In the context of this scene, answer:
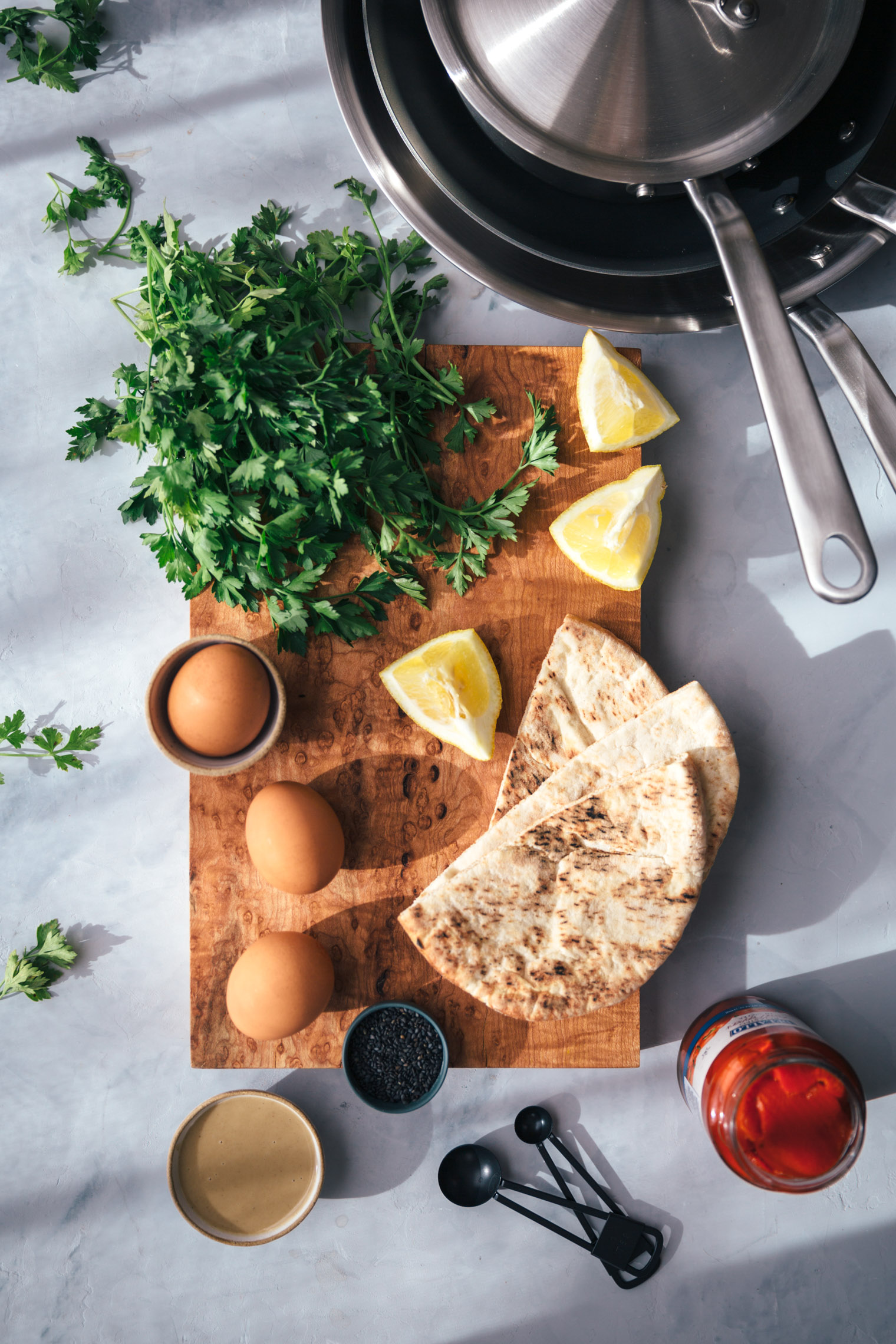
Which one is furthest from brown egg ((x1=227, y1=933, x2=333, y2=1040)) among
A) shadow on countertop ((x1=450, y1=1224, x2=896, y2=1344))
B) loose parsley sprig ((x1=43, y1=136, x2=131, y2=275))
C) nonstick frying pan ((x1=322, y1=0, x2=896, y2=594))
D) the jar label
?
loose parsley sprig ((x1=43, y1=136, x2=131, y2=275))

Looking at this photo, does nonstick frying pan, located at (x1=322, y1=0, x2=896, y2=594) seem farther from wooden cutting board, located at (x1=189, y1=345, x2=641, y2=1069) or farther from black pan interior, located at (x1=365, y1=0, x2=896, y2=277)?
wooden cutting board, located at (x1=189, y1=345, x2=641, y2=1069)

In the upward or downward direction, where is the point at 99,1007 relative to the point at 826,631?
downward

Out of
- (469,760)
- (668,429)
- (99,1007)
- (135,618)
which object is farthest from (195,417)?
(99,1007)

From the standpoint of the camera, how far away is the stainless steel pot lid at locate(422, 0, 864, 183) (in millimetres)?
986

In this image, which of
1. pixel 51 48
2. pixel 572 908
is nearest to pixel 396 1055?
pixel 572 908

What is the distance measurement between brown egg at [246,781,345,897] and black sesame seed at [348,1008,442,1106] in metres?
0.29

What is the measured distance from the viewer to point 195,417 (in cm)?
129

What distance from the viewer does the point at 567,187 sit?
116 centimetres

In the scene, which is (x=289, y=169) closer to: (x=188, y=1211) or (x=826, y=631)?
(x=826, y=631)

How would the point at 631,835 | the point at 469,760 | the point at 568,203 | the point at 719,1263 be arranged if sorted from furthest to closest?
1. the point at 719,1263
2. the point at 469,760
3. the point at 631,835
4. the point at 568,203

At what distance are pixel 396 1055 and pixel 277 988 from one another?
27cm

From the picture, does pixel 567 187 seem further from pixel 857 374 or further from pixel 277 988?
pixel 277 988

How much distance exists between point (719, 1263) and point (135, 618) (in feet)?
5.61

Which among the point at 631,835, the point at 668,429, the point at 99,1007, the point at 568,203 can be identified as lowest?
the point at 99,1007
